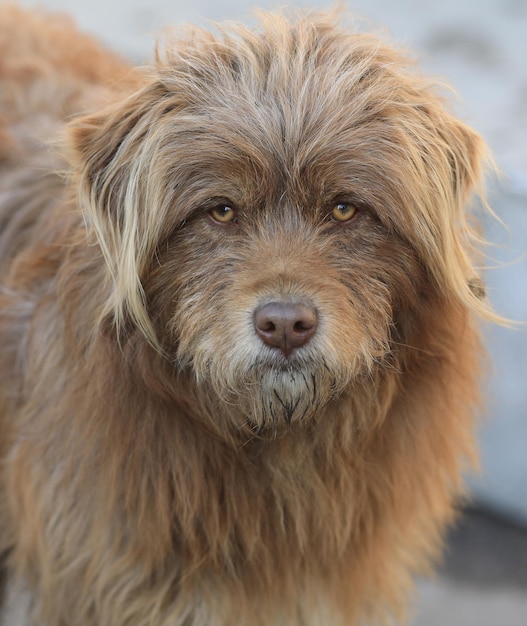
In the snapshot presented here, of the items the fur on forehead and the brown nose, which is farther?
the fur on forehead

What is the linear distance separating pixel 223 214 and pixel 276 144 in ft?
0.72

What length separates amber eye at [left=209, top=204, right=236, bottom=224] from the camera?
2.42m

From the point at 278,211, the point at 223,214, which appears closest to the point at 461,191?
the point at 278,211

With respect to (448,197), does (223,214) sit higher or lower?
lower

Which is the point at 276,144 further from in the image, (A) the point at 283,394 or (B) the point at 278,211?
(A) the point at 283,394

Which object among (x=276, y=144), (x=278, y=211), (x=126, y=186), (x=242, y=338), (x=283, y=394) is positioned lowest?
(x=283, y=394)

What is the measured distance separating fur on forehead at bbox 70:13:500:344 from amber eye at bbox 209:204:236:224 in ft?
0.21

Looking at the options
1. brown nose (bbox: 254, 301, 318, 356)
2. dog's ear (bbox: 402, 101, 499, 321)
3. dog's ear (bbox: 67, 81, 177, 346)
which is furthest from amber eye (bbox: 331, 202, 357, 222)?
dog's ear (bbox: 67, 81, 177, 346)

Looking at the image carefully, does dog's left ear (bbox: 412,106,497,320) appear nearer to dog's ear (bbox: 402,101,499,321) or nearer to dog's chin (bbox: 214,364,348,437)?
dog's ear (bbox: 402,101,499,321)

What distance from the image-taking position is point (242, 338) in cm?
231

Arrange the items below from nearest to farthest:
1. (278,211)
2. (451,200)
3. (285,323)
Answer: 1. (285,323)
2. (278,211)
3. (451,200)

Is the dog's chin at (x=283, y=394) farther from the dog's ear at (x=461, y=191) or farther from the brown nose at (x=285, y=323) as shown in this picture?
the dog's ear at (x=461, y=191)

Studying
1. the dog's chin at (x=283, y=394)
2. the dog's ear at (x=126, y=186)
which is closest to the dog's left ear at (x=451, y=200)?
the dog's chin at (x=283, y=394)

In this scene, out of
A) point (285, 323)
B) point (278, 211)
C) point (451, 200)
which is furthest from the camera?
point (451, 200)
